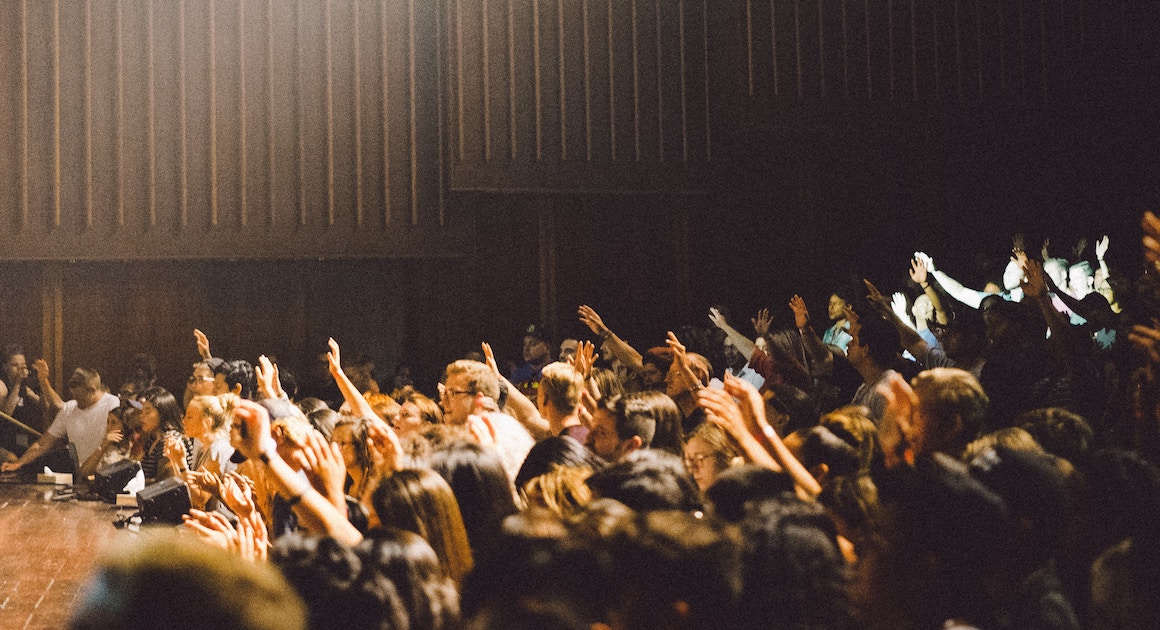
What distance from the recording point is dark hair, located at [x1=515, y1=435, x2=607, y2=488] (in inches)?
128

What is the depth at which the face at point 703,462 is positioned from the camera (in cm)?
371

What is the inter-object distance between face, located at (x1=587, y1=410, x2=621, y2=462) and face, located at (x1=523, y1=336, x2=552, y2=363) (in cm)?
570

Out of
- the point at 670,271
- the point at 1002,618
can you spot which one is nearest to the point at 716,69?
the point at 670,271

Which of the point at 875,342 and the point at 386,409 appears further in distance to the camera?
the point at 386,409

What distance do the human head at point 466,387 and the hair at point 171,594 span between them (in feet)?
12.3

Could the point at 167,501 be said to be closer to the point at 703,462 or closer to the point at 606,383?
the point at 606,383

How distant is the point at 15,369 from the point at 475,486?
959cm

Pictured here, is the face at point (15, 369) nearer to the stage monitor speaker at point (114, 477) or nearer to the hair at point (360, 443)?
the stage monitor speaker at point (114, 477)

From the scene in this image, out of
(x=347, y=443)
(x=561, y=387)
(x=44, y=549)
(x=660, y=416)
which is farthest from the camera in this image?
(x=44, y=549)

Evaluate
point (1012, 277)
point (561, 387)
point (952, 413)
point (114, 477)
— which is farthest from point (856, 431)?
point (114, 477)

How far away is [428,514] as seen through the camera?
96.6 inches

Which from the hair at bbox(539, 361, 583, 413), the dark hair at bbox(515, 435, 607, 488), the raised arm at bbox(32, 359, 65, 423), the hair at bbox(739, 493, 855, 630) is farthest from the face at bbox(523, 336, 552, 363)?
the hair at bbox(739, 493, 855, 630)

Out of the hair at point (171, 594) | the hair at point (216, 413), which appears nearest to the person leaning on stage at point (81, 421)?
the hair at point (216, 413)

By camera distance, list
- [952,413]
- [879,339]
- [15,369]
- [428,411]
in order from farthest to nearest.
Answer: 1. [15,369]
2. [428,411]
3. [879,339]
4. [952,413]
